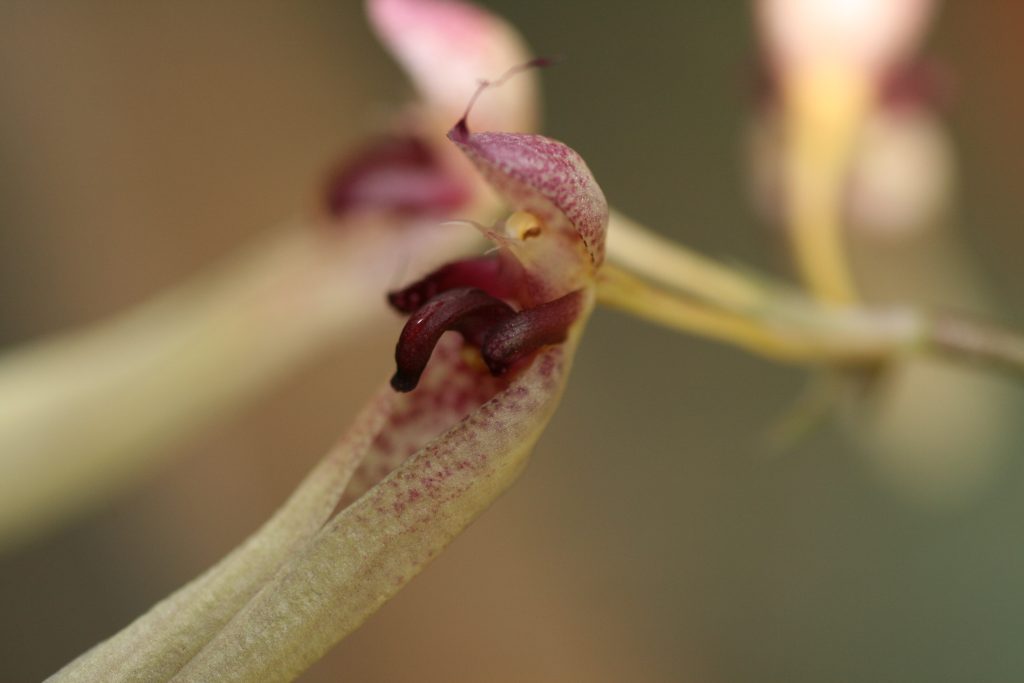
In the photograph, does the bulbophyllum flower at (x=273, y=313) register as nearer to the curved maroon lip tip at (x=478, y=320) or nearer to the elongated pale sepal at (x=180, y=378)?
the elongated pale sepal at (x=180, y=378)

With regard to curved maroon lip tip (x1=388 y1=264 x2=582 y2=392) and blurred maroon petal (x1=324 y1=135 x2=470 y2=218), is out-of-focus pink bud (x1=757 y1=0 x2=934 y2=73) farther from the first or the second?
curved maroon lip tip (x1=388 y1=264 x2=582 y2=392)

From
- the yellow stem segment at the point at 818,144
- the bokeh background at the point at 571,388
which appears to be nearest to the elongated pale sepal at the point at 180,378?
the yellow stem segment at the point at 818,144

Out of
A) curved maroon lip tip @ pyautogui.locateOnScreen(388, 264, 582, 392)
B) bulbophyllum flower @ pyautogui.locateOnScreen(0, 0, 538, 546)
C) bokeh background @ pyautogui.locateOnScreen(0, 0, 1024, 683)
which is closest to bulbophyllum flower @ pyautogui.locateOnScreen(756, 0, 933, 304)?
bulbophyllum flower @ pyautogui.locateOnScreen(0, 0, 538, 546)

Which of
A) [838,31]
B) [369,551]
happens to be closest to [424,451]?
[369,551]

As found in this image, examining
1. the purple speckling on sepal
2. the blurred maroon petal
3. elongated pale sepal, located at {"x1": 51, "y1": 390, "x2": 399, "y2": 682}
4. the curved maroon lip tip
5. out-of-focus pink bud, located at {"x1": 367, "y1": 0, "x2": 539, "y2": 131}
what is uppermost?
out-of-focus pink bud, located at {"x1": 367, "y1": 0, "x2": 539, "y2": 131}

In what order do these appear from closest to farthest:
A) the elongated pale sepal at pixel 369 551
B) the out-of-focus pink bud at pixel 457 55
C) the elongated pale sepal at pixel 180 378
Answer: the elongated pale sepal at pixel 369 551 < the out-of-focus pink bud at pixel 457 55 < the elongated pale sepal at pixel 180 378

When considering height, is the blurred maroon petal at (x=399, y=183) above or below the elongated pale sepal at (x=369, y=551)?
above

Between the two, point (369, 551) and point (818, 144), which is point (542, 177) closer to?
point (369, 551)
